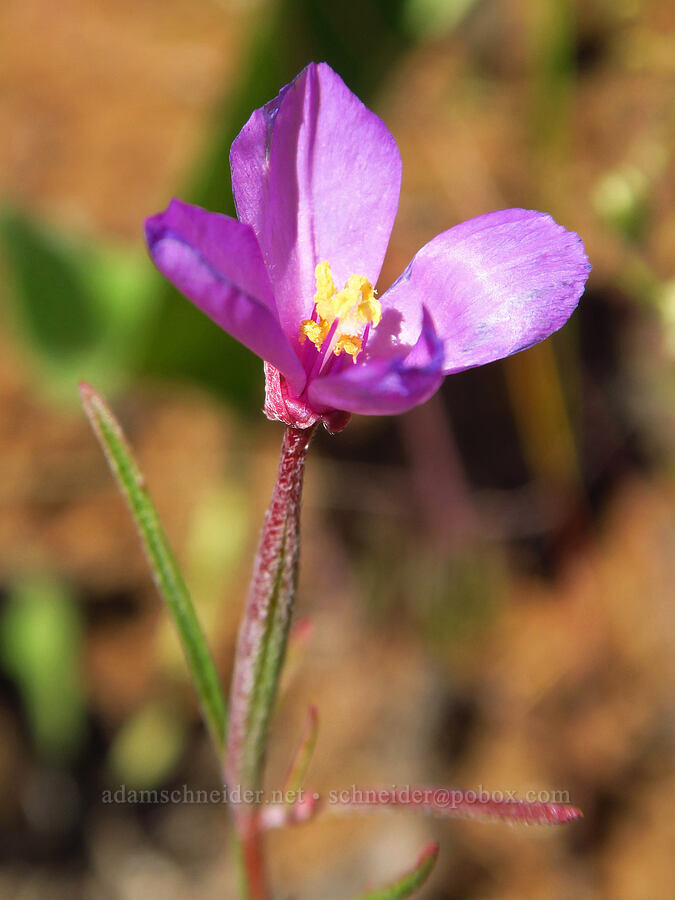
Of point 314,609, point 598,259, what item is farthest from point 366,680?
point 598,259

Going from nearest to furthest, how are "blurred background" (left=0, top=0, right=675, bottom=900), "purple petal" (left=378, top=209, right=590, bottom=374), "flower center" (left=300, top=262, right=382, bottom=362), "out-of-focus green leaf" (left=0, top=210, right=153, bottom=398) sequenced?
1. "purple petal" (left=378, top=209, right=590, bottom=374)
2. "flower center" (left=300, top=262, right=382, bottom=362)
3. "blurred background" (left=0, top=0, right=675, bottom=900)
4. "out-of-focus green leaf" (left=0, top=210, right=153, bottom=398)

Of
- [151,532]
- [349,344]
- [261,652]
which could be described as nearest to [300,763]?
[261,652]

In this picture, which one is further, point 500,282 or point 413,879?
point 413,879

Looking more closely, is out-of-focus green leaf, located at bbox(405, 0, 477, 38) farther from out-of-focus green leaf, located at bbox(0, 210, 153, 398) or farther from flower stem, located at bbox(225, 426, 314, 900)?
flower stem, located at bbox(225, 426, 314, 900)

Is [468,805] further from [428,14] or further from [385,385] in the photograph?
[428,14]

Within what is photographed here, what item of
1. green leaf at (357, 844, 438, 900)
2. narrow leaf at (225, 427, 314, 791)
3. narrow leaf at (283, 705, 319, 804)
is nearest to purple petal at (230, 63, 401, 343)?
narrow leaf at (225, 427, 314, 791)
